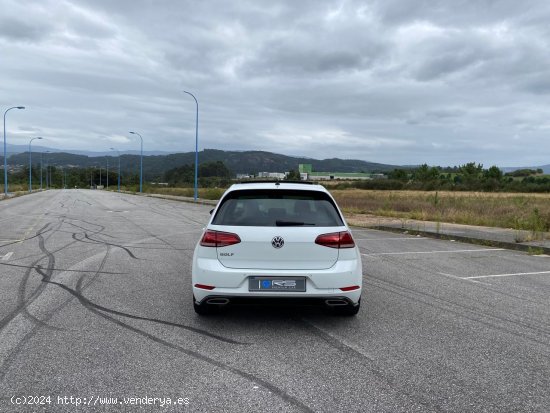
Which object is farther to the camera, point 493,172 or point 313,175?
point 493,172

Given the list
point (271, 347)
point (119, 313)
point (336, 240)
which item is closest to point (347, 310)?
point (336, 240)

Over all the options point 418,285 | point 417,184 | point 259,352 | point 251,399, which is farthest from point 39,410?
point 417,184

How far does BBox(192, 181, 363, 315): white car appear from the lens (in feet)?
16.4

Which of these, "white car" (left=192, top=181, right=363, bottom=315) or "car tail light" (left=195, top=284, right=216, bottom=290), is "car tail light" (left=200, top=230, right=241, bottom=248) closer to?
"white car" (left=192, top=181, right=363, bottom=315)

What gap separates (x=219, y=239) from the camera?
5137 mm

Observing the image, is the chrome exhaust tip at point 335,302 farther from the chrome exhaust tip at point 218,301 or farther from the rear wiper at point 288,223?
the chrome exhaust tip at point 218,301

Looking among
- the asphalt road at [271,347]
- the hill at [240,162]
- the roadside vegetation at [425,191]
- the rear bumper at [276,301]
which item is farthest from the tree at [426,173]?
the rear bumper at [276,301]

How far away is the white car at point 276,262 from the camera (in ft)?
16.4

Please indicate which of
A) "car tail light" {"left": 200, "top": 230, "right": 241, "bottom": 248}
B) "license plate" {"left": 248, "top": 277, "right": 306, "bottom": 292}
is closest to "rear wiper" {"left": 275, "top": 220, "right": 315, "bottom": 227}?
"car tail light" {"left": 200, "top": 230, "right": 241, "bottom": 248}

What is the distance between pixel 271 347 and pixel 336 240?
1.31 m

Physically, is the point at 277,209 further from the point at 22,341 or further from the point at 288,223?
the point at 22,341

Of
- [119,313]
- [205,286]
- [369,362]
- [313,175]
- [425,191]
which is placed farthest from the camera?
[313,175]

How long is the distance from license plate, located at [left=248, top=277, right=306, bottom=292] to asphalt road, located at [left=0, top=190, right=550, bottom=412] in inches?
19.8

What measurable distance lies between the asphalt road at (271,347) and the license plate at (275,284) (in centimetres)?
50
